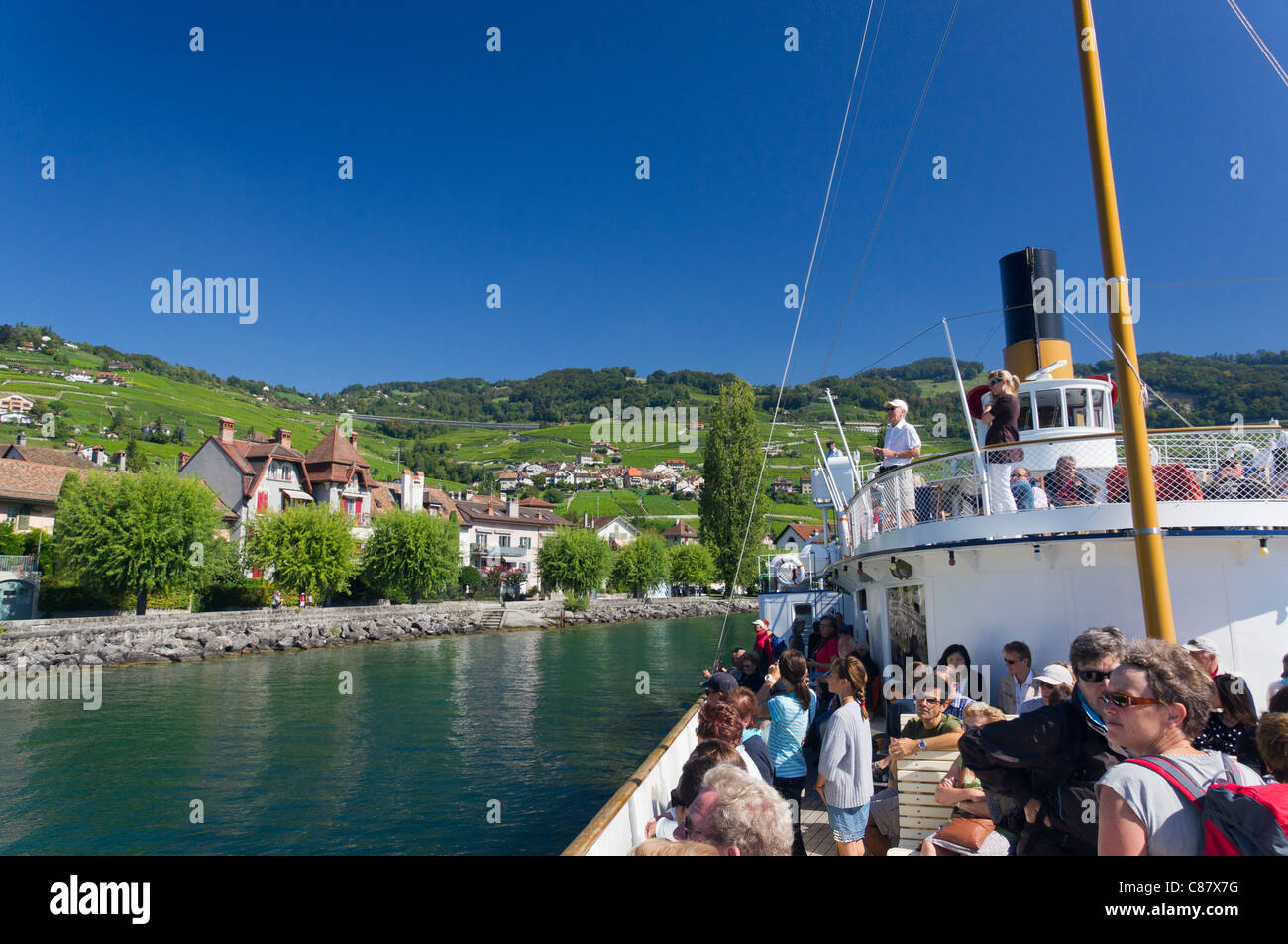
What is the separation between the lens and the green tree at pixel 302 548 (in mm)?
43656

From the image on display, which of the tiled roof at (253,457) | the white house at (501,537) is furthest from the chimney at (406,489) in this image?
the tiled roof at (253,457)

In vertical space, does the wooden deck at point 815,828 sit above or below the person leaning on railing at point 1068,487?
below

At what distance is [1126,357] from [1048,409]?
26.6 ft

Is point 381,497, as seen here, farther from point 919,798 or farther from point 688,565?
point 919,798

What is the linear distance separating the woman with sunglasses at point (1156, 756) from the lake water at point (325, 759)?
1010cm

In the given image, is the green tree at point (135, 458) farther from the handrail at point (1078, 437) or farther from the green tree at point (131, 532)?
the handrail at point (1078, 437)

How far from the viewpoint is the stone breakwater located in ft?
97.2

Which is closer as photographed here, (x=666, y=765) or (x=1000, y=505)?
(x=666, y=765)

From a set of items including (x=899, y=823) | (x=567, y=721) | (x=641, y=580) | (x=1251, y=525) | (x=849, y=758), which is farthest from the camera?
(x=641, y=580)

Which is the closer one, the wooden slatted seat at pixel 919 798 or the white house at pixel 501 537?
the wooden slatted seat at pixel 919 798
